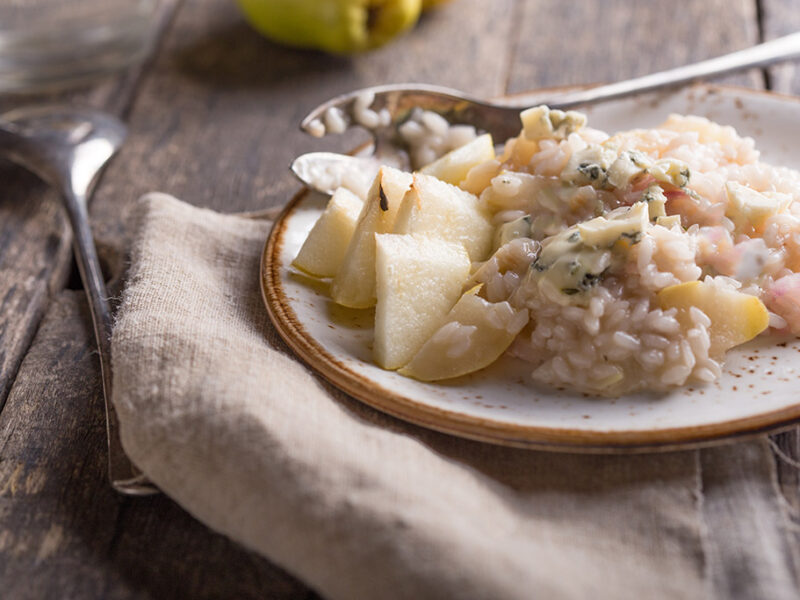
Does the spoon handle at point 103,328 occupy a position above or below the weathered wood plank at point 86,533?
above

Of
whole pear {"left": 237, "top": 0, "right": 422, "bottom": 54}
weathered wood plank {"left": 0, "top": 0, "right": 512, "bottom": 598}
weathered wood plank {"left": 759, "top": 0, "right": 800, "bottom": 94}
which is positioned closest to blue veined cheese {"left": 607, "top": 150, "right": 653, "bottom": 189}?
weathered wood plank {"left": 0, "top": 0, "right": 512, "bottom": 598}

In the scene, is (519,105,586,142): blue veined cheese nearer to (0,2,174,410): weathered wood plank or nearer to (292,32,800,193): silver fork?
(292,32,800,193): silver fork

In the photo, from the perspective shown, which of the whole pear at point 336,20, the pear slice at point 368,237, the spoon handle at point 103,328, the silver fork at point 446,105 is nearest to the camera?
the spoon handle at point 103,328

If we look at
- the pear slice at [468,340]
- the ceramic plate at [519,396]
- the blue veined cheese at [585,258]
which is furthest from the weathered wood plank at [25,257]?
the blue veined cheese at [585,258]

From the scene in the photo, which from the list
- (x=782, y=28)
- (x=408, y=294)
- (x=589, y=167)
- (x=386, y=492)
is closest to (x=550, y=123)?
(x=589, y=167)

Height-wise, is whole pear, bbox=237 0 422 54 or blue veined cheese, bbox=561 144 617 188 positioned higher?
blue veined cheese, bbox=561 144 617 188

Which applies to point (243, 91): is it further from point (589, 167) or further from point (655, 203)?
point (655, 203)

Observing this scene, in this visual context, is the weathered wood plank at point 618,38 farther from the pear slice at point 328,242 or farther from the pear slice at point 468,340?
the pear slice at point 468,340

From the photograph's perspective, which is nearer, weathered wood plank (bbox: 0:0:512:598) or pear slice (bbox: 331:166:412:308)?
weathered wood plank (bbox: 0:0:512:598)
